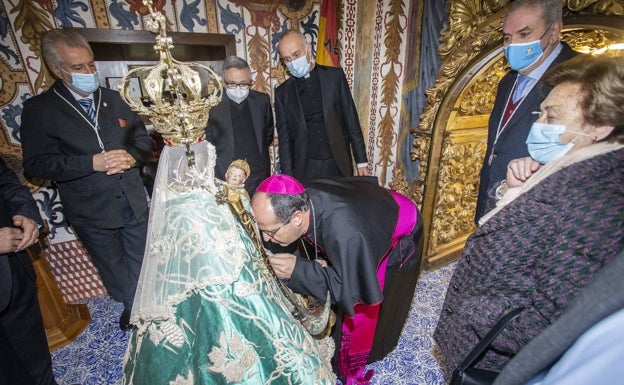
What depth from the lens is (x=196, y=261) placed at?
1.00 m

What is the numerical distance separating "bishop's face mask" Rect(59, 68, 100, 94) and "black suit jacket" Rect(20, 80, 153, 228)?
0.41 feet

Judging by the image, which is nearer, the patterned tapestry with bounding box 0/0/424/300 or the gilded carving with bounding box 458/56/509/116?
the patterned tapestry with bounding box 0/0/424/300

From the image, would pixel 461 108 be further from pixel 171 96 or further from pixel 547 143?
pixel 171 96

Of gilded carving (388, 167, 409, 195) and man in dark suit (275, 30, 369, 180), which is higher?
man in dark suit (275, 30, 369, 180)

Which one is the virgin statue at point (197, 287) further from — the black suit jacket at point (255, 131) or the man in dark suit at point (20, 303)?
the black suit jacket at point (255, 131)

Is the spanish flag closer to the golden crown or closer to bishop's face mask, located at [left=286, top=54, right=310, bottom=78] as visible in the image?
bishop's face mask, located at [left=286, top=54, right=310, bottom=78]

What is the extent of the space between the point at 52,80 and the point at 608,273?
12.7 feet

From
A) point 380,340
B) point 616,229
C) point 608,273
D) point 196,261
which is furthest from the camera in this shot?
point 380,340

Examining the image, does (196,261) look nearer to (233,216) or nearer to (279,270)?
(233,216)

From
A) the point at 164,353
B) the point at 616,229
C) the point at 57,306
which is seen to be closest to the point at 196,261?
the point at 164,353

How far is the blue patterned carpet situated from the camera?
230 cm

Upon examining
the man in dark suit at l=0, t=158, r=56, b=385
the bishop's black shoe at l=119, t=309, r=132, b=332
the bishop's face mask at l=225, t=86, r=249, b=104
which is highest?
the bishop's face mask at l=225, t=86, r=249, b=104

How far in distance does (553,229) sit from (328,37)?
3220 millimetres

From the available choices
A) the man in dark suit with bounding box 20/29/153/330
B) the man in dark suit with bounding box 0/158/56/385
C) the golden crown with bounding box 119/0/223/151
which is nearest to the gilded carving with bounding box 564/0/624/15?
the golden crown with bounding box 119/0/223/151
